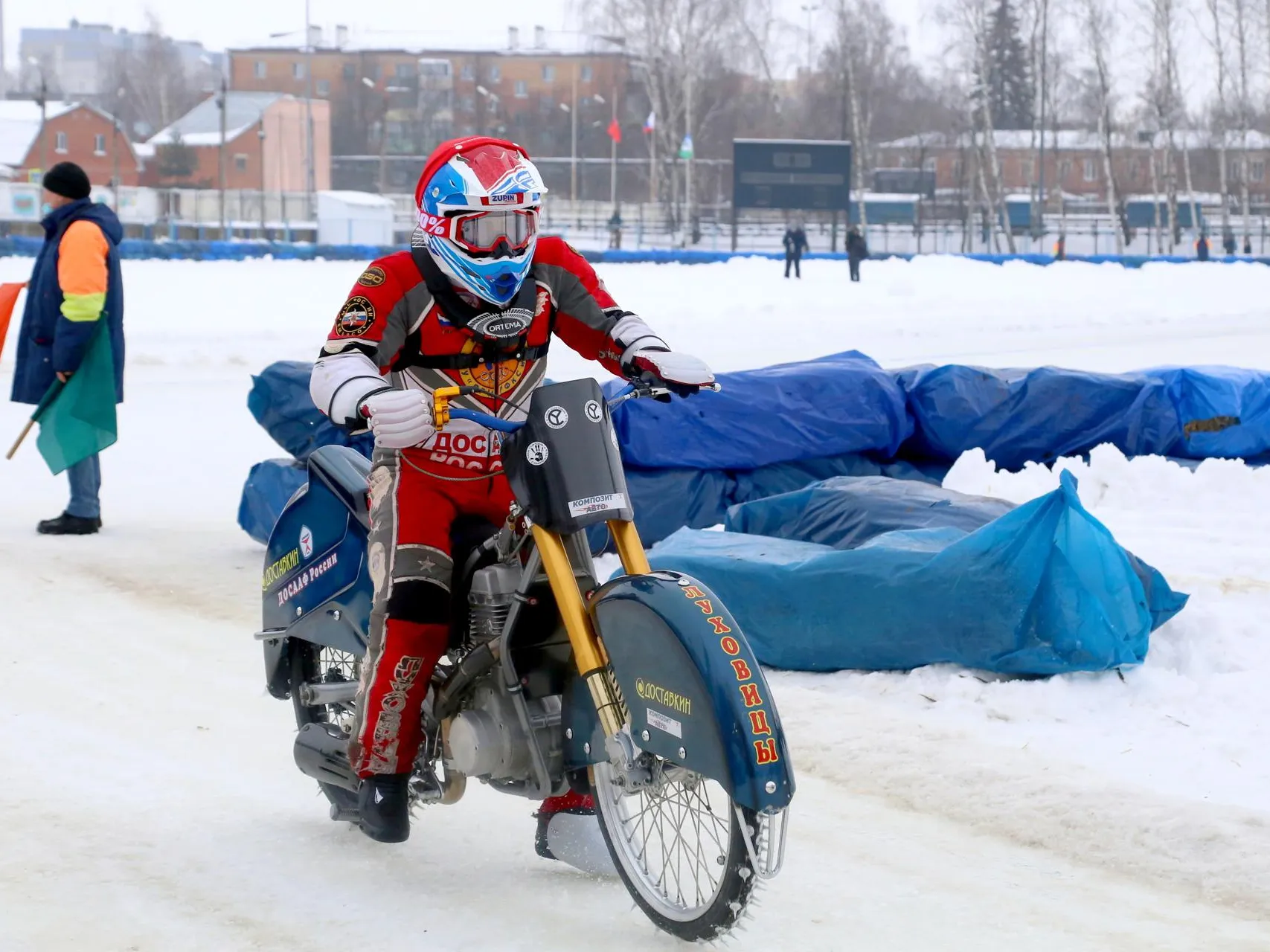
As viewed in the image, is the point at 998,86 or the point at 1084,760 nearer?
the point at 1084,760

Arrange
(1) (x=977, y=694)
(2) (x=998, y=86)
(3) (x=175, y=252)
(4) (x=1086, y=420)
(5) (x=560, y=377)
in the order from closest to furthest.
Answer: (1) (x=977, y=694), (4) (x=1086, y=420), (5) (x=560, y=377), (3) (x=175, y=252), (2) (x=998, y=86)

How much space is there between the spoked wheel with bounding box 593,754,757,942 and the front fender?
0.18 meters

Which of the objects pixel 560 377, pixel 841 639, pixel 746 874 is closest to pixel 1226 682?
pixel 841 639

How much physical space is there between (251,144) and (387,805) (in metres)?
86.8

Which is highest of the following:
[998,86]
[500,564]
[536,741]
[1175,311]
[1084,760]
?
[998,86]

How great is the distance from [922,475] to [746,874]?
5.52 meters

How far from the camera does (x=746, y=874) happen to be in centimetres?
335

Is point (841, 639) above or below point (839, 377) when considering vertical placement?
below

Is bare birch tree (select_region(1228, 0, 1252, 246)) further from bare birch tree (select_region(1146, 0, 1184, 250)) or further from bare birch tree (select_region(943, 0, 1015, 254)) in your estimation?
bare birch tree (select_region(943, 0, 1015, 254))

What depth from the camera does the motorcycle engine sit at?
12.2 ft

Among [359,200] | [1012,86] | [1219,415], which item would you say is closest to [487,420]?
[1219,415]

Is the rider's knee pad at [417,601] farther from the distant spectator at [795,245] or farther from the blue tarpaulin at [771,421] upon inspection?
the distant spectator at [795,245]

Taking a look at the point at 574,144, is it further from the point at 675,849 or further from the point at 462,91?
the point at 675,849

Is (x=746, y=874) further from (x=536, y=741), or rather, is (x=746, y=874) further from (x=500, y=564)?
(x=500, y=564)
